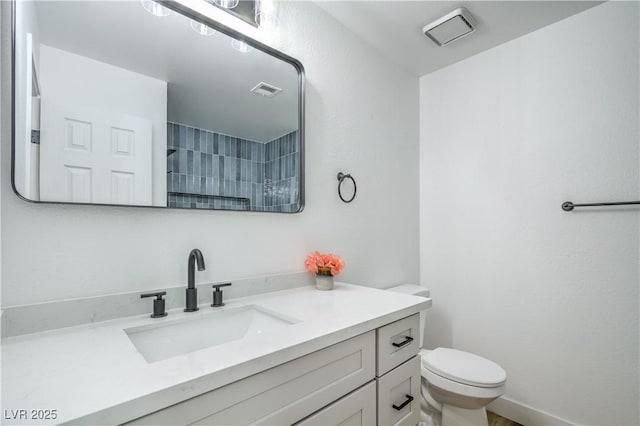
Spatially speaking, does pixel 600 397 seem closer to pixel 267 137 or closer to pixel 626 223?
pixel 626 223

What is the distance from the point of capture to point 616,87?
1597 millimetres

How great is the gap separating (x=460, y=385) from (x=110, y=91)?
1.87m

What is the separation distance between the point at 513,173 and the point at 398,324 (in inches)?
55.2

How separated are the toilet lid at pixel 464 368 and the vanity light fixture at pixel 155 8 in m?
1.94

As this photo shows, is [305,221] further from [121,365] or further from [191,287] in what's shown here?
[121,365]

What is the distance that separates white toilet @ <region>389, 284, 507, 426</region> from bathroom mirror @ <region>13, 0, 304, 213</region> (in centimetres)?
109

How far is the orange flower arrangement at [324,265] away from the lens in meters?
1.42

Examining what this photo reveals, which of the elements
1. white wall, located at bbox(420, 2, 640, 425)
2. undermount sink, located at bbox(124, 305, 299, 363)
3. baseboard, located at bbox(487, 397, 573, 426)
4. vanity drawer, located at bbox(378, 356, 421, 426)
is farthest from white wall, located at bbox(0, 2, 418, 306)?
baseboard, located at bbox(487, 397, 573, 426)

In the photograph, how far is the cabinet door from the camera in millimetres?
817

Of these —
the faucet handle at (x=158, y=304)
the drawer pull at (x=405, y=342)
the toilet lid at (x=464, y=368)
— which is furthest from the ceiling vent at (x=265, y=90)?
the toilet lid at (x=464, y=368)

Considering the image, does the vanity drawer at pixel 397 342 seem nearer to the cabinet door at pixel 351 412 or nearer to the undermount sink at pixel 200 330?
the cabinet door at pixel 351 412

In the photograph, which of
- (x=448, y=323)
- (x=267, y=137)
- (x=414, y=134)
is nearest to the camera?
(x=267, y=137)

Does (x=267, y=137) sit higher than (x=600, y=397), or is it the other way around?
(x=267, y=137)

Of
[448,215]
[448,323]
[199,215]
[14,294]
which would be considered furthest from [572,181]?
[14,294]
